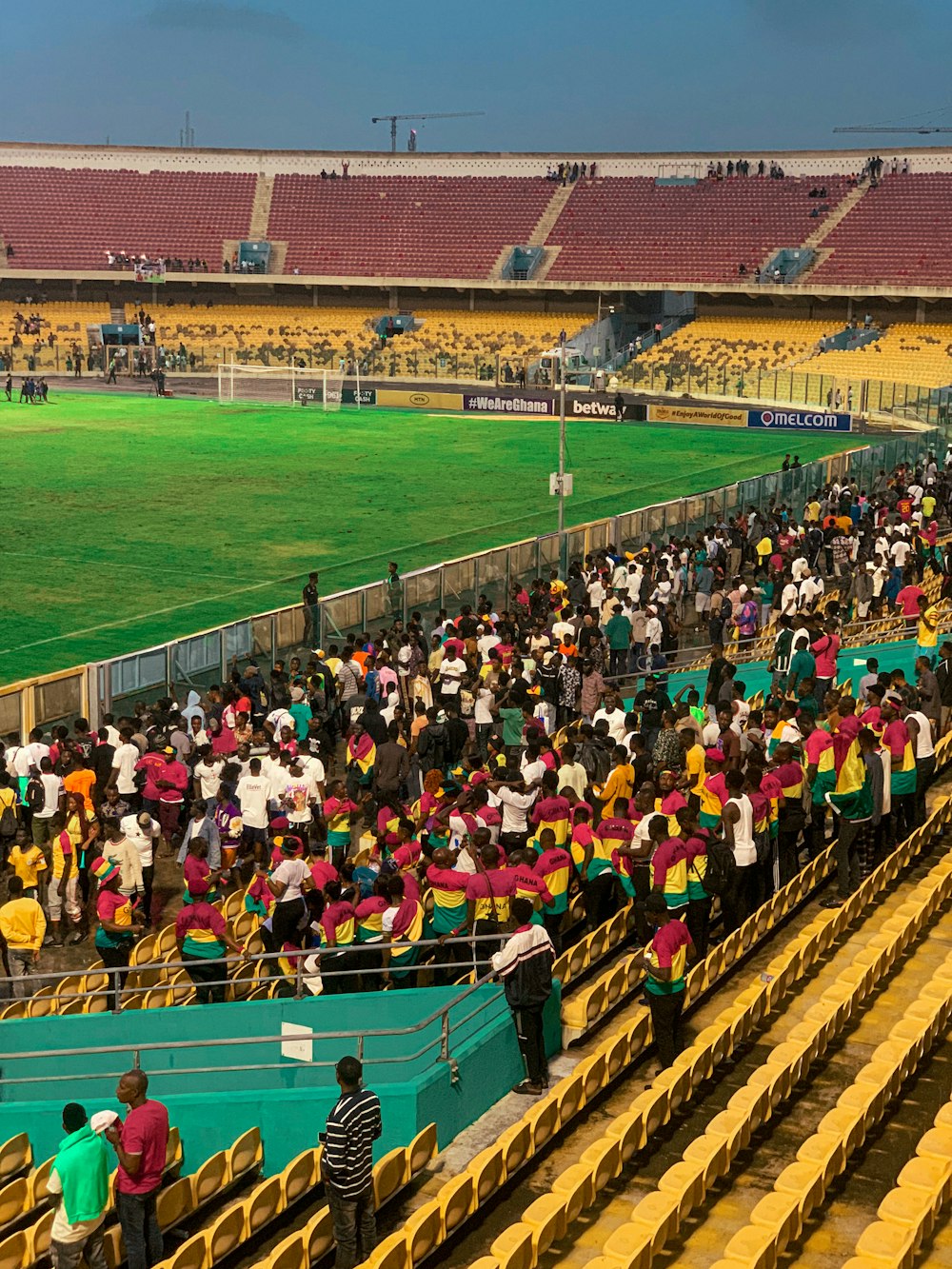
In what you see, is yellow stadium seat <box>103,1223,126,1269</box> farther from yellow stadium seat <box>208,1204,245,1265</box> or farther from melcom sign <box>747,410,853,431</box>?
melcom sign <box>747,410,853,431</box>

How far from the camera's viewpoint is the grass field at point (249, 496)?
28.8 m

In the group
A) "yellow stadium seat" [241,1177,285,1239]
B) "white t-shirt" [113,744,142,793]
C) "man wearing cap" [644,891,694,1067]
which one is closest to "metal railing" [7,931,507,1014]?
"man wearing cap" [644,891,694,1067]

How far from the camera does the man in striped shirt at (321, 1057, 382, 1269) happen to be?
25.9 ft

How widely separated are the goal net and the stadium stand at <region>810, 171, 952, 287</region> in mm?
22489

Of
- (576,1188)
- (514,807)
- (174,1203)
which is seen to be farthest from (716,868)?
(174,1203)

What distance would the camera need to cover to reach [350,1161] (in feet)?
26.0

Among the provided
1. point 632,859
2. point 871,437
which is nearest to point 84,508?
point 871,437

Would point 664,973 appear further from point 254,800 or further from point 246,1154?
point 254,800

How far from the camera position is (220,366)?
6700cm

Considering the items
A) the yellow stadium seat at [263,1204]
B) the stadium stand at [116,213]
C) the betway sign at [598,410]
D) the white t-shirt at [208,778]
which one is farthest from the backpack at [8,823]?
the stadium stand at [116,213]

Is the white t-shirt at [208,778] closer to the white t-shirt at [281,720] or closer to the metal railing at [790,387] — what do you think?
the white t-shirt at [281,720]

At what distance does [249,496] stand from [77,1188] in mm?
34053

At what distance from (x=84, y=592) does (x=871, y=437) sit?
100 feet

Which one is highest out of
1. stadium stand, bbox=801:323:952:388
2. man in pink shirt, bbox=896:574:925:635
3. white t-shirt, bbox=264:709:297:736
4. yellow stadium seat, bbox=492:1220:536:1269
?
stadium stand, bbox=801:323:952:388
